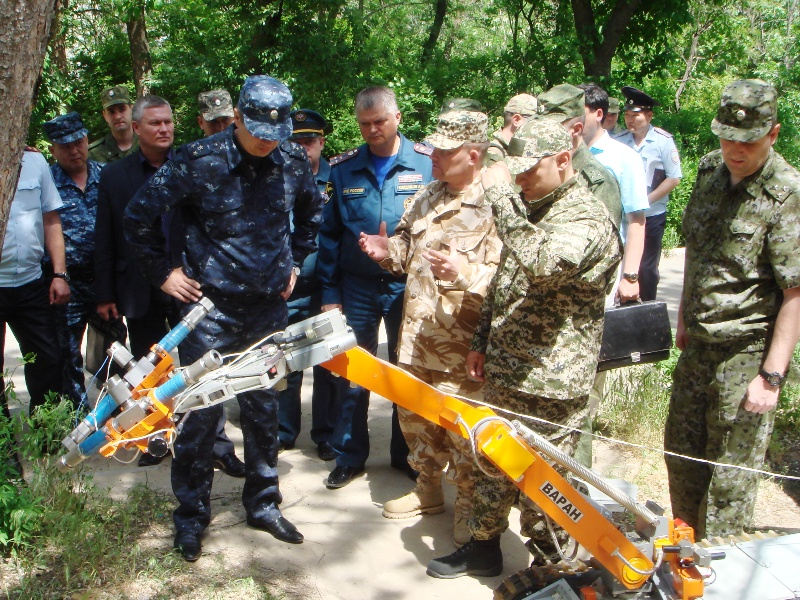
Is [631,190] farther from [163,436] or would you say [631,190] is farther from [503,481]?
[163,436]

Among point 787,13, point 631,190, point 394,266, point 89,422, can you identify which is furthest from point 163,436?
point 787,13

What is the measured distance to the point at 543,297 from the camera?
329cm

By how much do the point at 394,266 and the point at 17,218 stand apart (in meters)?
2.08

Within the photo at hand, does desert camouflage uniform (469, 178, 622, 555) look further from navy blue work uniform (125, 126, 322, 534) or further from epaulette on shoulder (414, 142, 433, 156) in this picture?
epaulette on shoulder (414, 142, 433, 156)

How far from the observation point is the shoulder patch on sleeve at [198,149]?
3.70 metres

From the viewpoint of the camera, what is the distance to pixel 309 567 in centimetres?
383

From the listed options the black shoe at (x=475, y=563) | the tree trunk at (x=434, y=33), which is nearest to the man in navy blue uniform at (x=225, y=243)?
the black shoe at (x=475, y=563)

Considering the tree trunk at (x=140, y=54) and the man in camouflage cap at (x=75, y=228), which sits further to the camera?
the tree trunk at (x=140, y=54)

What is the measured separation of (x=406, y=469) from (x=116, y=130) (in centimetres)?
335

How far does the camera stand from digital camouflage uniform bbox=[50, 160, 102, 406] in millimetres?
5152

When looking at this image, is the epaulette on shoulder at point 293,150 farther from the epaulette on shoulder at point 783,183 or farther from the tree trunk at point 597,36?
the tree trunk at point 597,36

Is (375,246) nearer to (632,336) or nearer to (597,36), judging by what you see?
(632,336)

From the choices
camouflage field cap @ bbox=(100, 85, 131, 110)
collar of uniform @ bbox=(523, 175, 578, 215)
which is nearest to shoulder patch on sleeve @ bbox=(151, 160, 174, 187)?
collar of uniform @ bbox=(523, 175, 578, 215)

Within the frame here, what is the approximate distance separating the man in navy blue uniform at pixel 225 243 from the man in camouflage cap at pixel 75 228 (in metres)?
1.54
